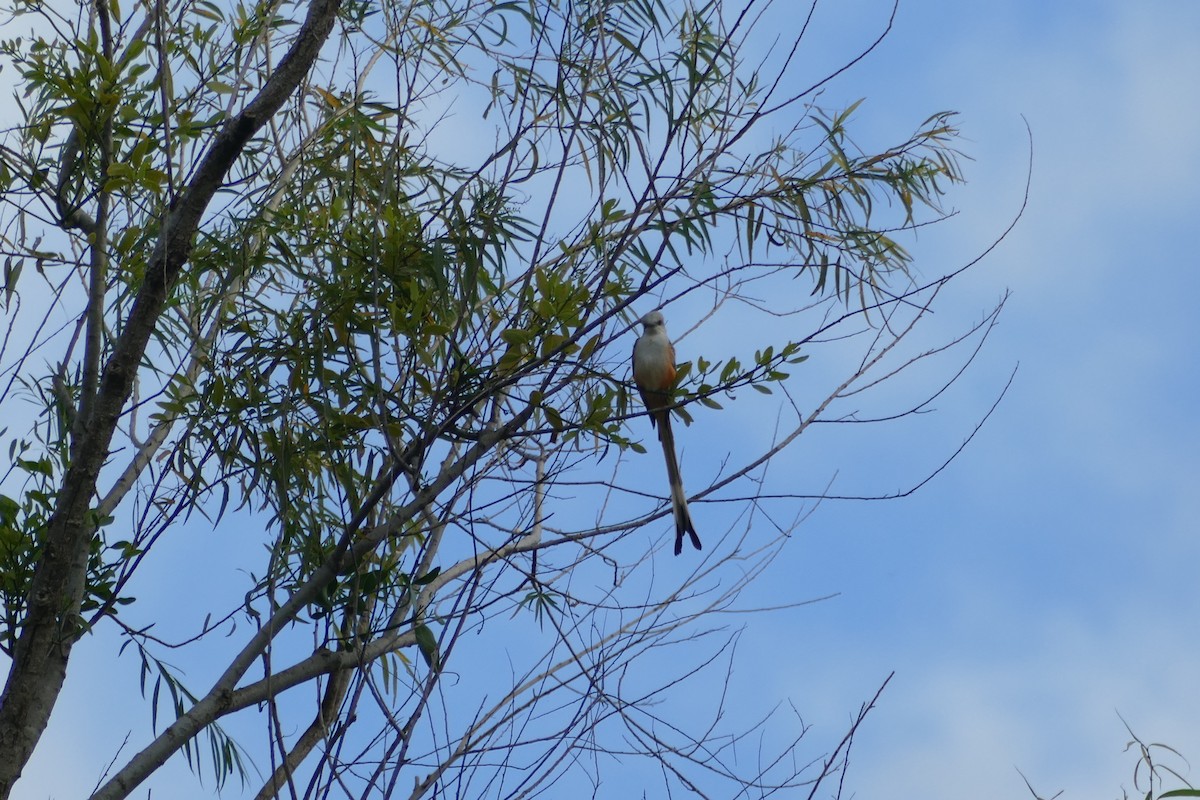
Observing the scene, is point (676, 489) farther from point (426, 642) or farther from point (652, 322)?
point (426, 642)

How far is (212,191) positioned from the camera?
8.82 feet

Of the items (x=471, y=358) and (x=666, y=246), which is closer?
(x=666, y=246)

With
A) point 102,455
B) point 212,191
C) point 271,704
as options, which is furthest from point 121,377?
point 271,704

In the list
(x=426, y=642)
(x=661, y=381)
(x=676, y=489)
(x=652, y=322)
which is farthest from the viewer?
(x=652, y=322)

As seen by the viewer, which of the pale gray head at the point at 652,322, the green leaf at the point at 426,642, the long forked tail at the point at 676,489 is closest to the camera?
the green leaf at the point at 426,642

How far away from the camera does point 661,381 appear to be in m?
3.63

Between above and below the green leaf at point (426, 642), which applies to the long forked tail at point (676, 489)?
above

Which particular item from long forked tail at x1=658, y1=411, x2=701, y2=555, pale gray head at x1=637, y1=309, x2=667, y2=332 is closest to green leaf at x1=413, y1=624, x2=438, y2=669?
long forked tail at x1=658, y1=411, x2=701, y2=555

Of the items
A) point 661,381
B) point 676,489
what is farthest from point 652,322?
point 676,489

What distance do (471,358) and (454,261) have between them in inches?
10.4

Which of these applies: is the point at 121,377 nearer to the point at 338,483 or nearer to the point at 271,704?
the point at 338,483

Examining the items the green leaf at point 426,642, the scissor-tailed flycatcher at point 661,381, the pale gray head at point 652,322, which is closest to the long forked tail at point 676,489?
the scissor-tailed flycatcher at point 661,381

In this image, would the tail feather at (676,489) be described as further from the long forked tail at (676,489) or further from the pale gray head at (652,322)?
the pale gray head at (652,322)

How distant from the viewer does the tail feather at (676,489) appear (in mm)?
3174
